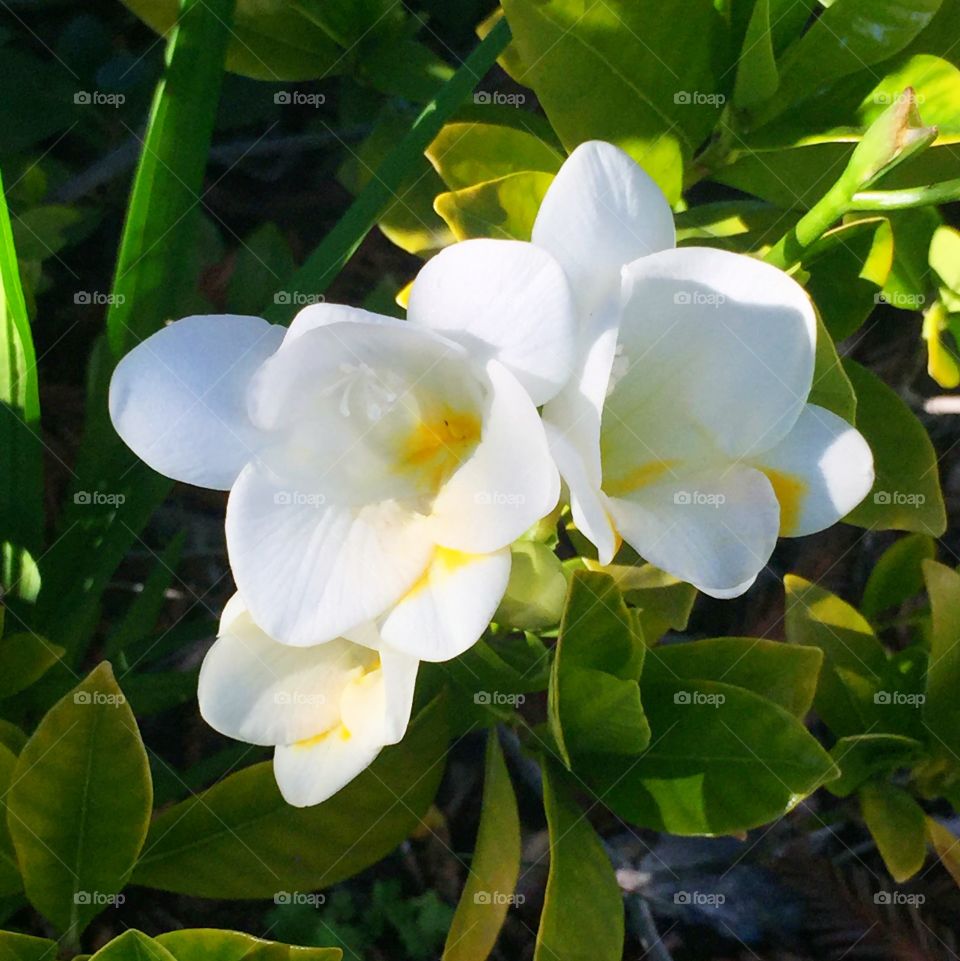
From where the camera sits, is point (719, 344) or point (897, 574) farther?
point (897, 574)

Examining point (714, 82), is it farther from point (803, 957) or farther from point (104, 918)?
point (104, 918)

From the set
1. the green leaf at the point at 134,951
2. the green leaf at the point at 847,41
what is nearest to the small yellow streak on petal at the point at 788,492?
the green leaf at the point at 847,41

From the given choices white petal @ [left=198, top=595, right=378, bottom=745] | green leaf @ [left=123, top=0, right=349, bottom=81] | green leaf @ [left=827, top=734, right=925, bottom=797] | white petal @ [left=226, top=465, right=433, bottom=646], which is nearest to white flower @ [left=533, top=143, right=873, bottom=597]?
white petal @ [left=226, top=465, right=433, bottom=646]

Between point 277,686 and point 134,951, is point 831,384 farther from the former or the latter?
point 134,951

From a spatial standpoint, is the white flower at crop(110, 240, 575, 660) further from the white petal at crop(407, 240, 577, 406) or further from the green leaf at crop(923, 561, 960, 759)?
the green leaf at crop(923, 561, 960, 759)

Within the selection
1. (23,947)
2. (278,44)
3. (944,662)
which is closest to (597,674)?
(944,662)
